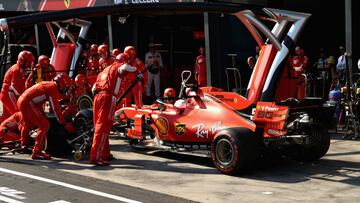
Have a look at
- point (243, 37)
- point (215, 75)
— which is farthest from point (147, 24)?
point (215, 75)

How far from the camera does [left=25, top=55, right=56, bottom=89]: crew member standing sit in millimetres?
11719

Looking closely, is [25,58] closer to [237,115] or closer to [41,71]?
[41,71]

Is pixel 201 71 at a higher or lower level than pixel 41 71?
higher

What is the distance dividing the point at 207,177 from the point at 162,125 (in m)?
1.67

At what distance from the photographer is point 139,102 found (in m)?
12.3

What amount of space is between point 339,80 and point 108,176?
25.3 ft

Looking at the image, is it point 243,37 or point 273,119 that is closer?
point 273,119

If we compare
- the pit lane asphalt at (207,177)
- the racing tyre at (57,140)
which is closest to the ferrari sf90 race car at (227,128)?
A: the pit lane asphalt at (207,177)

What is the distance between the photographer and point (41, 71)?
12.0m

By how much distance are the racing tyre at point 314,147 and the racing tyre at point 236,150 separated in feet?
3.80

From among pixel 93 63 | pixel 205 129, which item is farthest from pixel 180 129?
pixel 93 63

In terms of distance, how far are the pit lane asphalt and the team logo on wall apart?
0.49m

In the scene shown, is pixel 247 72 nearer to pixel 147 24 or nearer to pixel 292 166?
pixel 147 24

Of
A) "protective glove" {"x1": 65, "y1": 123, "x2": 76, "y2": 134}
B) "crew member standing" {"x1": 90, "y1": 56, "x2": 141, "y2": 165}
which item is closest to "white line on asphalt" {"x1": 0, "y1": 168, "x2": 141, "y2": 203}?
"crew member standing" {"x1": 90, "y1": 56, "x2": 141, "y2": 165}
